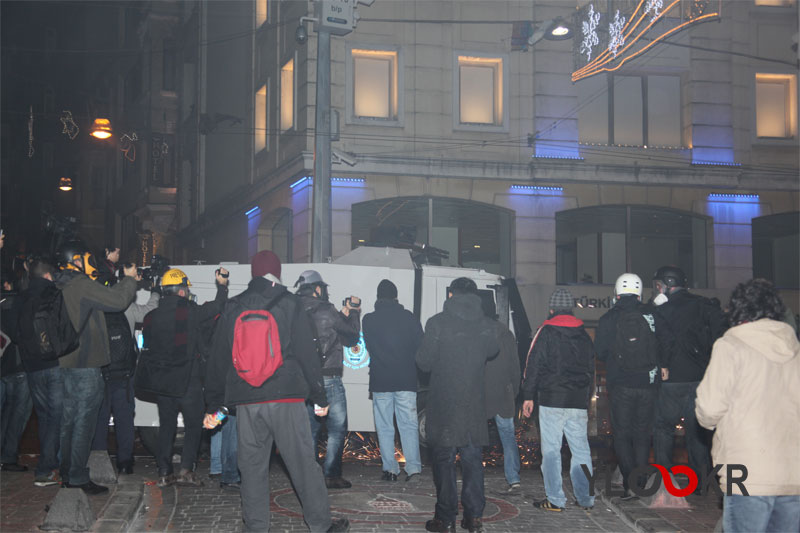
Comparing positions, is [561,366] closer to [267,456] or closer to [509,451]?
[509,451]

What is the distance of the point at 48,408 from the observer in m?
7.51

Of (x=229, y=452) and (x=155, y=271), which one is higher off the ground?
(x=155, y=271)

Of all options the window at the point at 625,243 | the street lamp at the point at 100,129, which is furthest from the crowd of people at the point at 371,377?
the window at the point at 625,243

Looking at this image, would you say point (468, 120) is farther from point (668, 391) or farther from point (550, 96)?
point (668, 391)

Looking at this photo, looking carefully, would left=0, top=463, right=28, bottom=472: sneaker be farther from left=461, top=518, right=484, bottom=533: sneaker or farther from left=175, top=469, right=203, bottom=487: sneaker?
left=461, top=518, right=484, bottom=533: sneaker

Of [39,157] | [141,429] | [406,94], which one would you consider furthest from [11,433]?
[39,157]

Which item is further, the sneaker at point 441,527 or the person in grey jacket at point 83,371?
the person in grey jacket at point 83,371

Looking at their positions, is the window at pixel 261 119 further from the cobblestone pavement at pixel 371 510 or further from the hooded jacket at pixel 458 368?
the hooded jacket at pixel 458 368

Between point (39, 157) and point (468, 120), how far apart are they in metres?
44.1

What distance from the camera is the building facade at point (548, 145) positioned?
19.3 meters

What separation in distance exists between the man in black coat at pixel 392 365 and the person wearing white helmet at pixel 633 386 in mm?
2249

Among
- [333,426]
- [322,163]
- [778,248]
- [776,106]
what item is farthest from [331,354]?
[776,106]

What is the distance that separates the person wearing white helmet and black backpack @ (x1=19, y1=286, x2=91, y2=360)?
5.00 meters

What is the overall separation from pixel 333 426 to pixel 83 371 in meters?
2.57
